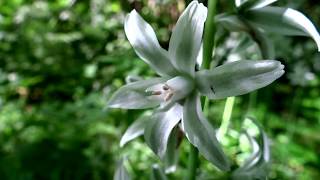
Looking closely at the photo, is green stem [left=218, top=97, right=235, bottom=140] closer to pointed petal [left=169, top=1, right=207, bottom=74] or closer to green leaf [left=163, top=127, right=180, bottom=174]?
green leaf [left=163, top=127, right=180, bottom=174]

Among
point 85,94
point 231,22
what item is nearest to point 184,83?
point 231,22

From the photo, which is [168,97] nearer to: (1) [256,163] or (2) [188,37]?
(2) [188,37]

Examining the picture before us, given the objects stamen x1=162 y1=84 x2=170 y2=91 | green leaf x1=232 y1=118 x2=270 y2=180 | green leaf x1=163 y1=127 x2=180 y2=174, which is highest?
stamen x1=162 y1=84 x2=170 y2=91

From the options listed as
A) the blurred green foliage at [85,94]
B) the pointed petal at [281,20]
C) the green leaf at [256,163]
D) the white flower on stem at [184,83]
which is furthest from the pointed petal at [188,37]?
the blurred green foliage at [85,94]

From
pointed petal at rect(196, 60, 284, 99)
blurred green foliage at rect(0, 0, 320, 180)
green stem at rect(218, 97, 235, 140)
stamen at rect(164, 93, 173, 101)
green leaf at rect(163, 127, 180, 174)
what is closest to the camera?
pointed petal at rect(196, 60, 284, 99)

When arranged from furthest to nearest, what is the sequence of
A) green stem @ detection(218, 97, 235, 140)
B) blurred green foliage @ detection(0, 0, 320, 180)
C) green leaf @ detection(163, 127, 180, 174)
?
1. blurred green foliage @ detection(0, 0, 320, 180)
2. green stem @ detection(218, 97, 235, 140)
3. green leaf @ detection(163, 127, 180, 174)

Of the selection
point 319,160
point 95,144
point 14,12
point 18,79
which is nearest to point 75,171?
point 95,144

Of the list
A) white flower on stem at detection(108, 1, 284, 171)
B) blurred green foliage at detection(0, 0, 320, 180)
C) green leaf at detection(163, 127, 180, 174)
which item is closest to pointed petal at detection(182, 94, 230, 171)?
white flower on stem at detection(108, 1, 284, 171)

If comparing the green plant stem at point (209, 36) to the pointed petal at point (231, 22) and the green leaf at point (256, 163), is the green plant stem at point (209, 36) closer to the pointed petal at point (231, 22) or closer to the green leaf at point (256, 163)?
the pointed petal at point (231, 22)
